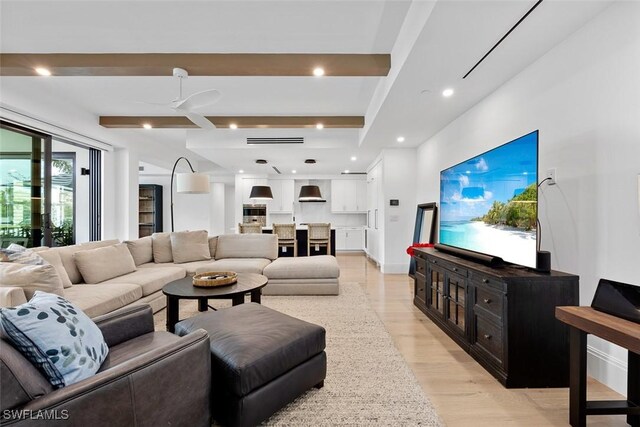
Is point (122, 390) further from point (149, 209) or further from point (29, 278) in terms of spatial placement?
point (149, 209)

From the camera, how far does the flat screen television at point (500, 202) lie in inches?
79.7

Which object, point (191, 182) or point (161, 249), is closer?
point (161, 249)

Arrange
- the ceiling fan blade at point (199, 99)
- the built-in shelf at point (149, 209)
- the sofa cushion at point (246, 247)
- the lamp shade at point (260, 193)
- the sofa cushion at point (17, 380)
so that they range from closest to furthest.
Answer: the sofa cushion at point (17, 380) → the ceiling fan blade at point (199, 99) → the sofa cushion at point (246, 247) → the lamp shade at point (260, 193) → the built-in shelf at point (149, 209)

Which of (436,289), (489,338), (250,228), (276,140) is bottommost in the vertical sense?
(489,338)

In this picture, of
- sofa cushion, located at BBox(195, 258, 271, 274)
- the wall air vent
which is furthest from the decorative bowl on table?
the wall air vent

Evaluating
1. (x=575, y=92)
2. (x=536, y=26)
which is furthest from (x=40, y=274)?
(x=575, y=92)

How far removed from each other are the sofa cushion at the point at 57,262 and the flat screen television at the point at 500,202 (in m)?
3.98

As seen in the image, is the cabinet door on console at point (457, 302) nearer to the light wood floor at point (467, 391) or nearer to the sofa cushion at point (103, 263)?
the light wood floor at point (467, 391)

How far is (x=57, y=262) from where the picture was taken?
2.73 m

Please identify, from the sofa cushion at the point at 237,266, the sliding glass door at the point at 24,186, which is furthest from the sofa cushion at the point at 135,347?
the sliding glass door at the point at 24,186

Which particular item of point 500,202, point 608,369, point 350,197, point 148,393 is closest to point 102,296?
point 148,393

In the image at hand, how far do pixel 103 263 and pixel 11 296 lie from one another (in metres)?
1.51

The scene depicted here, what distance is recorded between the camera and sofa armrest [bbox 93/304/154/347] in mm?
1585

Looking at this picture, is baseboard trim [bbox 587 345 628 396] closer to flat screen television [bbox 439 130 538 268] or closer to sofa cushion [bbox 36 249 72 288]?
flat screen television [bbox 439 130 538 268]
